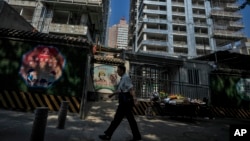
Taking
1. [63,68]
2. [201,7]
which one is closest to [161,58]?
[63,68]

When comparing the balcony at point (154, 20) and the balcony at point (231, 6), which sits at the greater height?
the balcony at point (231, 6)

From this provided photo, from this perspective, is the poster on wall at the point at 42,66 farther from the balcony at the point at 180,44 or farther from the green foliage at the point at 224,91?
the balcony at the point at 180,44

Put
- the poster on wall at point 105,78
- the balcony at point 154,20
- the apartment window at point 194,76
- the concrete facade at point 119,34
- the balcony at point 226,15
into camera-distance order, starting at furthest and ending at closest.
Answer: the concrete facade at point 119,34
the balcony at point 154,20
the balcony at point 226,15
the apartment window at point 194,76
the poster on wall at point 105,78

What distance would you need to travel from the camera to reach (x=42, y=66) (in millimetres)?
7047

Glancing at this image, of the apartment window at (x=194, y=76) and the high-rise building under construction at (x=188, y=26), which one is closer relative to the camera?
the apartment window at (x=194, y=76)

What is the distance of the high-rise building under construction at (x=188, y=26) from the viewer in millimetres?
37125

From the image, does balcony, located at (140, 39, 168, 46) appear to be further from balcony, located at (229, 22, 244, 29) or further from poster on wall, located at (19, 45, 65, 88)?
poster on wall, located at (19, 45, 65, 88)

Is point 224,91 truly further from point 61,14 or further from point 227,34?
point 227,34

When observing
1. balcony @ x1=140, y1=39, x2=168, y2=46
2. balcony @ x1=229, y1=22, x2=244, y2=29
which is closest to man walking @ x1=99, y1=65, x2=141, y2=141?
balcony @ x1=140, y1=39, x2=168, y2=46

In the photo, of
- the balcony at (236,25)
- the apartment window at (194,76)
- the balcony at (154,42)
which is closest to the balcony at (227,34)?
the balcony at (236,25)

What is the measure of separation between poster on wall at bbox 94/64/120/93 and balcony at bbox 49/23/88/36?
6303mm

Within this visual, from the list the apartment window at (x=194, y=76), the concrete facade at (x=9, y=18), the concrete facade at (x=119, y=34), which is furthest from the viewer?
the concrete facade at (x=119, y=34)

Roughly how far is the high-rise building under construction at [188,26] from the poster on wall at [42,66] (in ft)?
97.4

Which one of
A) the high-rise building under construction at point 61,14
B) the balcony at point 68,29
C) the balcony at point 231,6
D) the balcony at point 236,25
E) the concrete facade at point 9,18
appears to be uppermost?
the balcony at point 231,6
